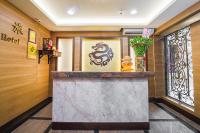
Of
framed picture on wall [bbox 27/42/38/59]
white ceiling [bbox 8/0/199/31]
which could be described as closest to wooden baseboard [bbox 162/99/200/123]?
white ceiling [bbox 8/0/199/31]

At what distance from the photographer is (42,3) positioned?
335 cm

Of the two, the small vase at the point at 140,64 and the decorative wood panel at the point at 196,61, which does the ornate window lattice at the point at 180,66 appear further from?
the small vase at the point at 140,64

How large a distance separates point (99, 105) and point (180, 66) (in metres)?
2.94

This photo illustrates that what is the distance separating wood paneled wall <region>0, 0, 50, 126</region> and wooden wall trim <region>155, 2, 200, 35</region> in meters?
3.95

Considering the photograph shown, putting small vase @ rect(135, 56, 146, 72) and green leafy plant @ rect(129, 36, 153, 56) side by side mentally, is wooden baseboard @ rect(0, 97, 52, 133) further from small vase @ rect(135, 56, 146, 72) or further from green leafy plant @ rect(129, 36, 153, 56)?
green leafy plant @ rect(129, 36, 153, 56)

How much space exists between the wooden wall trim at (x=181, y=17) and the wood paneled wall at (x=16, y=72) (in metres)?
3.95

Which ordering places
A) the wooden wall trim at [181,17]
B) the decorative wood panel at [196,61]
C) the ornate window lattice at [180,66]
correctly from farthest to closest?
1. the ornate window lattice at [180,66]
2. the decorative wood panel at [196,61]
3. the wooden wall trim at [181,17]

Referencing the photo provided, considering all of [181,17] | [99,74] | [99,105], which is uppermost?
[181,17]

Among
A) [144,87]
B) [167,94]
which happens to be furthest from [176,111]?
[144,87]

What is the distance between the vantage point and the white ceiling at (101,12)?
10.5 ft

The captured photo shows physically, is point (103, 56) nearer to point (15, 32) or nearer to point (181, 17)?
point (181, 17)

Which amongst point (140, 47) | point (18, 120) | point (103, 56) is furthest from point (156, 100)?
point (18, 120)

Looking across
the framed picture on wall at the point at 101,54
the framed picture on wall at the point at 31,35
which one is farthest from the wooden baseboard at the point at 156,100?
the framed picture on wall at the point at 31,35

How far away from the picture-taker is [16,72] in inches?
121
